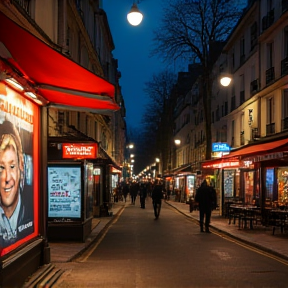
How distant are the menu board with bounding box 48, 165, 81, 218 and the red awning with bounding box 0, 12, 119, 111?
15.1 feet

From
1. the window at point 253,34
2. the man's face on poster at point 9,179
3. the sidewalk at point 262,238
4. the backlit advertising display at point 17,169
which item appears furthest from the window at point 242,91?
the man's face on poster at point 9,179

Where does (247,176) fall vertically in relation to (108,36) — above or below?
below

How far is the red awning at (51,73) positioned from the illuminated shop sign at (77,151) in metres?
4.17

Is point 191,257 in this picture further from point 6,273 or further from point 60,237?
point 6,273

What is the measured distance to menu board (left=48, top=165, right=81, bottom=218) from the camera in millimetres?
14531

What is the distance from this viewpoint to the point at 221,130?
39750mm

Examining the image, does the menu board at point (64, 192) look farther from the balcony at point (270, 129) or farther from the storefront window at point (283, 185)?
the balcony at point (270, 129)

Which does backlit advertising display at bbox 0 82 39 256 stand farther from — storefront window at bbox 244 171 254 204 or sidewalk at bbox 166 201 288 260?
storefront window at bbox 244 171 254 204

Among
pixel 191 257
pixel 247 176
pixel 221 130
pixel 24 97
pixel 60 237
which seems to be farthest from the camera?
pixel 221 130

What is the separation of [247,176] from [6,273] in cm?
2247

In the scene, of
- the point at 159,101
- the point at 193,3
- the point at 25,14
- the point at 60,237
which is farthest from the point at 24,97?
the point at 159,101

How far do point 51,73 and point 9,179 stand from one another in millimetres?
1841

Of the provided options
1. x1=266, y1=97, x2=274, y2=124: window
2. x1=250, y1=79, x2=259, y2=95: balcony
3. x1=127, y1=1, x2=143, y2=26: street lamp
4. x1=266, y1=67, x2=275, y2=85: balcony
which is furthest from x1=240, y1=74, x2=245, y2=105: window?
x1=127, y1=1, x2=143, y2=26: street lamp

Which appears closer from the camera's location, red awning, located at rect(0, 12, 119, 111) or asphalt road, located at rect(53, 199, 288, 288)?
red awning, located at rect(0, 12, 119, 111)
